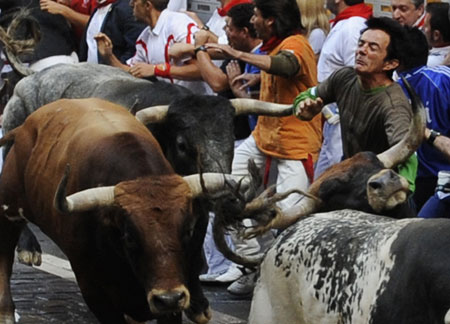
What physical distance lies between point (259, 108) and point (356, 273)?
4257 millimetres

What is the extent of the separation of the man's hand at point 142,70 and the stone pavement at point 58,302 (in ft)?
5.47

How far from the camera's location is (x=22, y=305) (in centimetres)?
970

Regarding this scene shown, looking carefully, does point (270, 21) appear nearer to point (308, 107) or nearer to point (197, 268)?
point (308, 107)

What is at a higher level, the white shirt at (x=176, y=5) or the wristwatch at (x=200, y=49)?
the wristwatch at (x=200, y=49)

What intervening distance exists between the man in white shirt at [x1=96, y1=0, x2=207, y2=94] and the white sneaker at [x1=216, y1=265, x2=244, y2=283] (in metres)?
1.57

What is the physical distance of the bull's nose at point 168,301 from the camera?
257 inches

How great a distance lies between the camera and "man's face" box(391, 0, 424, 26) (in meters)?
9.98

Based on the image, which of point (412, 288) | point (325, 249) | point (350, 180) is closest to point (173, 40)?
point (350, 180)

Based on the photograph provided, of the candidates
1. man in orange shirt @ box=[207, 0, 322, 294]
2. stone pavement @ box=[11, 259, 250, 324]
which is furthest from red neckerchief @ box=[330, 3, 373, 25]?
stone pavement @ box=[11, 259, 250, 324]

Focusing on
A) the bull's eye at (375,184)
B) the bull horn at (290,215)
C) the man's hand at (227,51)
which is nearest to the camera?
the bull horn at (290,215)

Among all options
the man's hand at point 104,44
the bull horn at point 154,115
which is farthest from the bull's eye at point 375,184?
the man's hand at point 104,44

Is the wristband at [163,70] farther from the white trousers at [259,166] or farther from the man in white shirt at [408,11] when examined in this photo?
the man in white shirt at [408,11]

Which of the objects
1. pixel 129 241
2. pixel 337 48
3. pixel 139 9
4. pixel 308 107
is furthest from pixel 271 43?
pixel 129 241

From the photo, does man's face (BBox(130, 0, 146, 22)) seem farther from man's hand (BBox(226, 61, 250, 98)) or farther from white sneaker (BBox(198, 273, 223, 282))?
white sneaker (BBox(198, 273, 223, 282))
